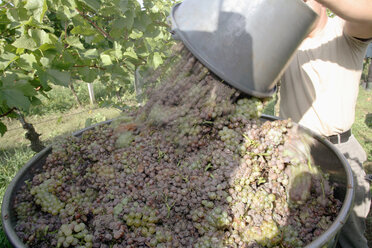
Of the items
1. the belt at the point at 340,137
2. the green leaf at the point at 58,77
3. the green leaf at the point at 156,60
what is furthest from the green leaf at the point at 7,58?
the belt at the point at 340,137

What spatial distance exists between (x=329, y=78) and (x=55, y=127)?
596cm

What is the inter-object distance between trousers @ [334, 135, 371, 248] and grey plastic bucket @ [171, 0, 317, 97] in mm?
1251

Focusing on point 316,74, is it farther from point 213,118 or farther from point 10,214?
point 10,214

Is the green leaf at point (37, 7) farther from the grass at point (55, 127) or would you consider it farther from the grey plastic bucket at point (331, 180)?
the grass at point (55, 127)

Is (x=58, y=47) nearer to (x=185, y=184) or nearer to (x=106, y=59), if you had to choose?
(x=106, y=59)

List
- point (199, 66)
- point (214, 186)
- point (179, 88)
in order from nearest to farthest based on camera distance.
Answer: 1. point (214, 186)
2. point (199, 66)
3. point (179, 88)

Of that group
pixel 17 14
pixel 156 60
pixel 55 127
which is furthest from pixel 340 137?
pixel 55 127

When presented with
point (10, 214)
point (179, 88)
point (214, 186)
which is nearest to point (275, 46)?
point (179, 88)

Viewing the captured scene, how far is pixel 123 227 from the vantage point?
1191mm

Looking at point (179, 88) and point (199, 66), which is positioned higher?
point (199, 66)

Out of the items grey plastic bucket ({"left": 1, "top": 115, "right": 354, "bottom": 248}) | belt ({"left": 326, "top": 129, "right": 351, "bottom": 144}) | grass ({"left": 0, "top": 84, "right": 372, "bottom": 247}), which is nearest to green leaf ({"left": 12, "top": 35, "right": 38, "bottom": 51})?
grey plastic bucket ({"left": 1, "top": 115, "right": 354, "bottom": 248})

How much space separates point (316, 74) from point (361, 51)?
0.33m

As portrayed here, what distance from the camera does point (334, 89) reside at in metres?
2.04

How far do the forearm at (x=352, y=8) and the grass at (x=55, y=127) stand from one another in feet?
8.71
